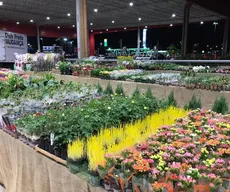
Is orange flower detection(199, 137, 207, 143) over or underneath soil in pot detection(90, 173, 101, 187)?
over

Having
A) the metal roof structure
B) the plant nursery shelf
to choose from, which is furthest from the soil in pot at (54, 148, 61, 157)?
the metal roof structure

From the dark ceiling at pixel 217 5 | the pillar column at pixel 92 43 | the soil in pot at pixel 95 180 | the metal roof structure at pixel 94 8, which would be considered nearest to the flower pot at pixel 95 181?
the soil in pot at pixel 95 180

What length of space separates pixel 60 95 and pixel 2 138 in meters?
0.98

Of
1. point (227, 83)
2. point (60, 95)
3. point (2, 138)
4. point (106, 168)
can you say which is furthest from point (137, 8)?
point (106, 168)

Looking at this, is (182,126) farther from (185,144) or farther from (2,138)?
(2,138)

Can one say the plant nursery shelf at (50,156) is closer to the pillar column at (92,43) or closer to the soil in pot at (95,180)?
the soil in pot at (95,180)

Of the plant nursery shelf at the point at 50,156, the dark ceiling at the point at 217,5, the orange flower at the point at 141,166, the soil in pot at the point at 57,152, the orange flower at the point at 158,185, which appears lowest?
the plant nursery shelf at the point at 50,156

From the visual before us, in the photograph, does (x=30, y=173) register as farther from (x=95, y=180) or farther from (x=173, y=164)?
(x=173, y=164)


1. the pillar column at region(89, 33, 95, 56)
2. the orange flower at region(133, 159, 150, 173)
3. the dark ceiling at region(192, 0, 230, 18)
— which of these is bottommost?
the orange flower at region(133, 159, 150, 173)

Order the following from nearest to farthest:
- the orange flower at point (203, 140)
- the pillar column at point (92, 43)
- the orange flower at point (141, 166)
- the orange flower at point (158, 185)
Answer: the orange flower at point (158, 185), the orange flower at point (141, 166), the orange flower at point (203, 140), the pillar column at point (92, 43)

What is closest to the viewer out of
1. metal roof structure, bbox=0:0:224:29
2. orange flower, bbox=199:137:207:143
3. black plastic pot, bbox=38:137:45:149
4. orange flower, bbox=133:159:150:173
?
orange flower, bbox=133:159:150:173

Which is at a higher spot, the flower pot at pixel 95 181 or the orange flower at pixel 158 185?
the orange flower at pixel 158 185

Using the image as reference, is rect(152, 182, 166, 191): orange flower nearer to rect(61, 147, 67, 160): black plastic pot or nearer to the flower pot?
the flower pot

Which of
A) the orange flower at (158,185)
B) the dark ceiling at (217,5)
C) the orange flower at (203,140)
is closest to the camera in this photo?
the orange flower at (158,185)
